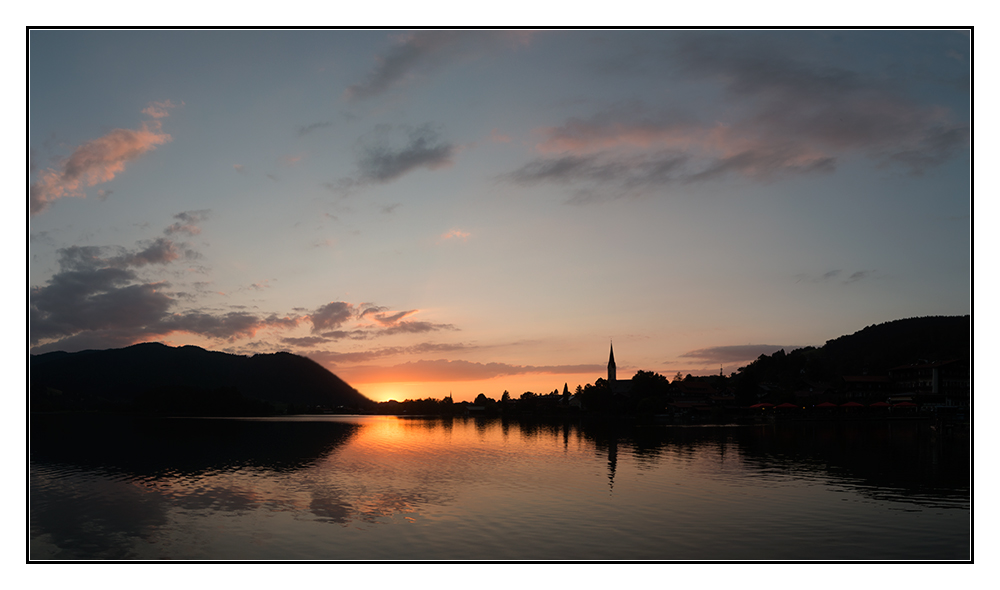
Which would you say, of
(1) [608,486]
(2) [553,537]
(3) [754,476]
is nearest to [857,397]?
(3) [754,476]

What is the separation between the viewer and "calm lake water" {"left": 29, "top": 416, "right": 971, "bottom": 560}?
1041 inches

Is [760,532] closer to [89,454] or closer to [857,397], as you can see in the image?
[89,454]

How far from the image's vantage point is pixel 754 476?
4762 centimetres

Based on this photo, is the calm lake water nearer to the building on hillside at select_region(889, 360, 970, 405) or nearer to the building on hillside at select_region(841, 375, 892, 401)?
the building on hillside at select_region(889, 360, 970, 405)

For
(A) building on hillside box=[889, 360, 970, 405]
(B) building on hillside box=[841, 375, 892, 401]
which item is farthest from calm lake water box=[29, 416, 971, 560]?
(B) building on hillside box=[841, 375, 892, 401]

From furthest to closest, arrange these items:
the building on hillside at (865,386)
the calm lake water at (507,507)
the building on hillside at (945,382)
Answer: the building on hillside at (865,386), the building on hillside at (945,382), the calm lake water at (507,507)

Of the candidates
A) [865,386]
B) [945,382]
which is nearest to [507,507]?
[945,382]

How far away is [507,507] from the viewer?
116ft

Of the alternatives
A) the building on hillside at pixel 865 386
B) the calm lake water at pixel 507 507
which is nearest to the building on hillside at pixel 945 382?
the building on hillside at pixel 865 386

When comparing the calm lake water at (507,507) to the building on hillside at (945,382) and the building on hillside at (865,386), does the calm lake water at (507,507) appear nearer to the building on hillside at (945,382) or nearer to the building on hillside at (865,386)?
the building on hillside at (945,382)

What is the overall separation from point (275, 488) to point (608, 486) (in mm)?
24646

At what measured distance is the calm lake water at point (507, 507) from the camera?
26.5 metres

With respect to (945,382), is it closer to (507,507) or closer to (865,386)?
(865,386)

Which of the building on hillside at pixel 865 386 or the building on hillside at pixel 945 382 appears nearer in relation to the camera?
the building on hillside at pixel 945 382
